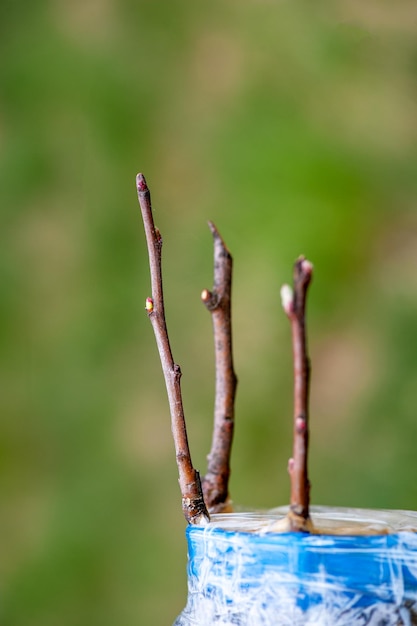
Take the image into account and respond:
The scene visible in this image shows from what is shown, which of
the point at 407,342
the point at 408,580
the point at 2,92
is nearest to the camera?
the point at 408,580

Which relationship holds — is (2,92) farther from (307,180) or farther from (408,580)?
(408,580)

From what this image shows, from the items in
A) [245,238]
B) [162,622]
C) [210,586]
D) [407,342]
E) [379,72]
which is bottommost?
[162,622]

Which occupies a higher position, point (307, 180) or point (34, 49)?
point (34, 49)

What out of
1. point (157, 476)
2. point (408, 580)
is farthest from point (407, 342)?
point (408, 580)

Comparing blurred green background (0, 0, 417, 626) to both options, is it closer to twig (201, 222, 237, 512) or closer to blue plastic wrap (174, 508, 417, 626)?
twig (201, 222, 237, 512)

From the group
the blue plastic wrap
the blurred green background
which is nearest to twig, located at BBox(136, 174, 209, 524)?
the blue plastic wrap

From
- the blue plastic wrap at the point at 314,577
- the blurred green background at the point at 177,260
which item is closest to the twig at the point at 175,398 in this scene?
the blue plastic wrap at the point at 314,577

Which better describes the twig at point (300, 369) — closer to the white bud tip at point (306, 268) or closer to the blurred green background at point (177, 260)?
the white bud tip at point (306, 268)
